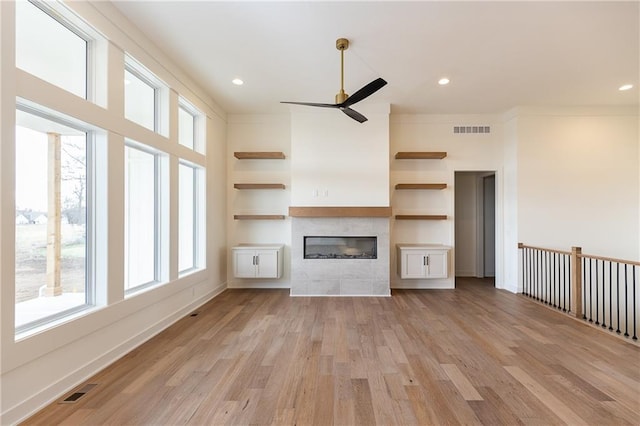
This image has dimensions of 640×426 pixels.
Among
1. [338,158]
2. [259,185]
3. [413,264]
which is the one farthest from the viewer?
[259,185]

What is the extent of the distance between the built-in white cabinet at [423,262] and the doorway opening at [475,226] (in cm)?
152

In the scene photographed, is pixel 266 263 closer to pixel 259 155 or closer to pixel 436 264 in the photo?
pixel 259 155

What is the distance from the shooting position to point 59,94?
6.71ft

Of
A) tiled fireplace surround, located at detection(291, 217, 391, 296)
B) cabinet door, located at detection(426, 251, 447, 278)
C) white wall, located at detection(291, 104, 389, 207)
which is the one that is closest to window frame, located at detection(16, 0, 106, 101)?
white wall, located at detection(291, 104, 389, 207)

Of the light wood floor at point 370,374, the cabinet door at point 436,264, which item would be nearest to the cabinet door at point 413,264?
the cabinet door at point 436,264

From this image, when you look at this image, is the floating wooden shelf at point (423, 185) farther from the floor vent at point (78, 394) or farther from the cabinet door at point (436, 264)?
the floor vent at point (78, 394)

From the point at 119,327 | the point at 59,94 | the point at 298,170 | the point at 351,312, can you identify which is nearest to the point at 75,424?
the point at 119,327

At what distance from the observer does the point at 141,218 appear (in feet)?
10.4

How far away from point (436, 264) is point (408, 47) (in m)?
3.52

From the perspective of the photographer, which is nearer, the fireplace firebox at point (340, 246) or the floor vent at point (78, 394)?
the floor vent at point (78, 394)

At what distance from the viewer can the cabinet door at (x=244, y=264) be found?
4906 mm

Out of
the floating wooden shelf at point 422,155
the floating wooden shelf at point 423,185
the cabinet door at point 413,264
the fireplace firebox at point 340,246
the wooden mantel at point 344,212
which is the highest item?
the floating wooden shelf at point 422,155

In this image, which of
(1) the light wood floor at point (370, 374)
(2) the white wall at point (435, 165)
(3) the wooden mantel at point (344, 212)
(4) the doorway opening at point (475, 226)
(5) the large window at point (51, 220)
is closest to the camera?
(1) the light wood floor at point (370, 374)

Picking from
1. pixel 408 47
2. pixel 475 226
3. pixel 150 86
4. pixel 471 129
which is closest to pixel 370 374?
pixel 408 47
